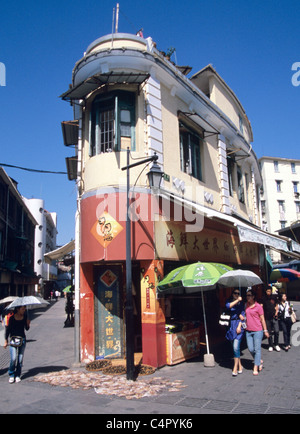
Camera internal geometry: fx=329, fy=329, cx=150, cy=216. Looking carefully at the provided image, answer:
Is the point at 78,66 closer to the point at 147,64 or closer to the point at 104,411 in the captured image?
the point at 147,64

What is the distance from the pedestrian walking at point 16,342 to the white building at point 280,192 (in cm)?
4932

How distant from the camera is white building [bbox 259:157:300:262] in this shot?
53094mm

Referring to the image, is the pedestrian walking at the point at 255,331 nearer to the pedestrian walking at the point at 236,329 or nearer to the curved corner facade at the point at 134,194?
the pedestrian walking at the point at 236,329

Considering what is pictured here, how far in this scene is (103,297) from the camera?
33.8 feet

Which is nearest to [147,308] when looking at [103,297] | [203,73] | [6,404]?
[103,297]

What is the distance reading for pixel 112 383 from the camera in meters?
7.56

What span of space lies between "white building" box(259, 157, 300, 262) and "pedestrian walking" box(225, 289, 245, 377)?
1852 inches

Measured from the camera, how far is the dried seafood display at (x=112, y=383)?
270 inches

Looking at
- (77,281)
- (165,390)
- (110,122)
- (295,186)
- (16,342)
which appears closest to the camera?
(165,390)

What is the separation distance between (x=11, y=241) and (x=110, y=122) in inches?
989

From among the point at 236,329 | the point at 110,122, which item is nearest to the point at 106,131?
the point at 110,122

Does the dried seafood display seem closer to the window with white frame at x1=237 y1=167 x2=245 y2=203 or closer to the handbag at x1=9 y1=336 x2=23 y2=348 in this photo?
the handbag at x1=9 y1=336 x2=23 y2=348

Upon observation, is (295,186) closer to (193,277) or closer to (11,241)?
(11,241)

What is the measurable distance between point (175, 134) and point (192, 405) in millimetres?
8676
